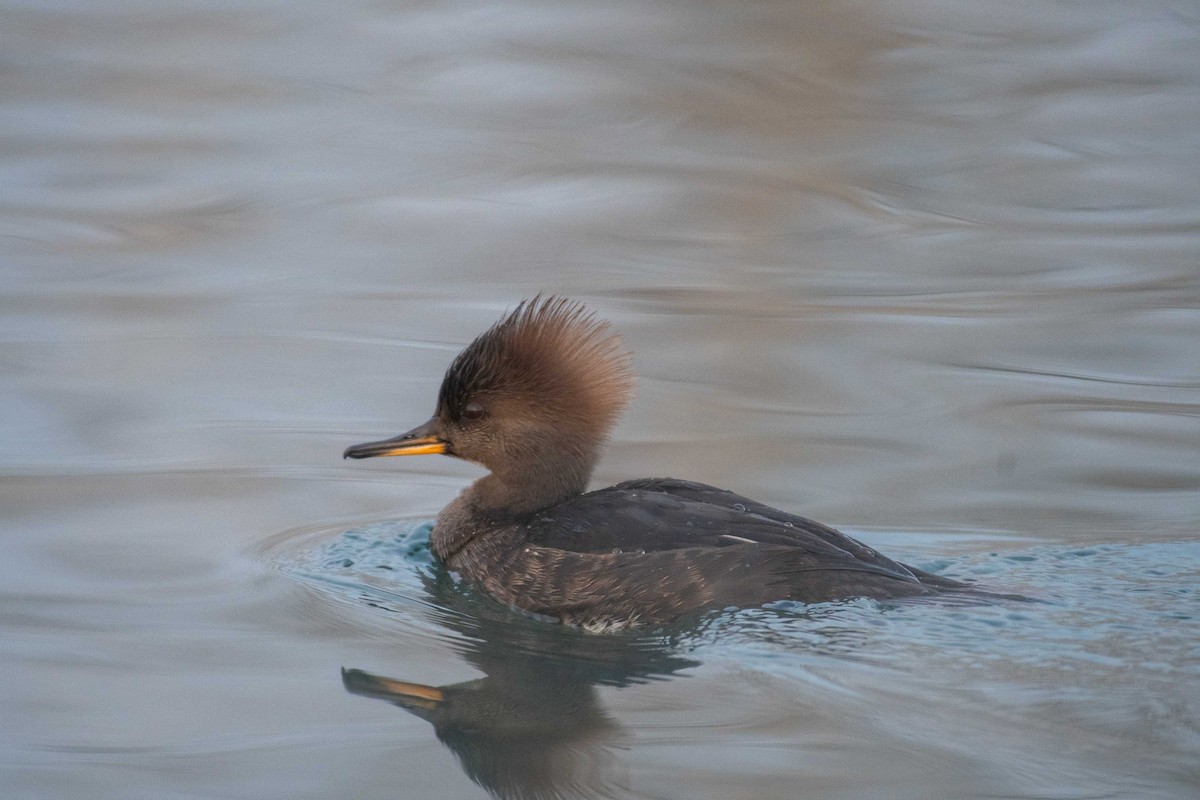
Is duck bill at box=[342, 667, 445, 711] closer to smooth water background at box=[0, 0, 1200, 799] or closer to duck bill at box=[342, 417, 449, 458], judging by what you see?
smooth water background at box=[0, 0, 1200, 799]

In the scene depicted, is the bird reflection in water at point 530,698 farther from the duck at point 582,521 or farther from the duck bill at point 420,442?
the duck bill at point 420,442

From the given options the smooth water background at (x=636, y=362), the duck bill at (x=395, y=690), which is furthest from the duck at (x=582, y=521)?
the duck bill at (x=395, y=690)

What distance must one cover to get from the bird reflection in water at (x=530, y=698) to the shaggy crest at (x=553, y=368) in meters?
0.88

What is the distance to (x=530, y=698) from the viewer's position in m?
5.13

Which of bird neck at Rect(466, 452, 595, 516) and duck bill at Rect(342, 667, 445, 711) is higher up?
bird neck at Rect(466, 452, 595, 516)

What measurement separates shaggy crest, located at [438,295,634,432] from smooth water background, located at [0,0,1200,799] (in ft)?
2.77

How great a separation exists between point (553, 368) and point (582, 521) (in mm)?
666

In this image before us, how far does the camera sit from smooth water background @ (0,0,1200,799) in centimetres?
480

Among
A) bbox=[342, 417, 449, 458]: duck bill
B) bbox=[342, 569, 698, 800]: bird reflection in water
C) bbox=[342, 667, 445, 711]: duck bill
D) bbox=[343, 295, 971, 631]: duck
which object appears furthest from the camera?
bbox=[342, 417, 449, 458]: duck bill

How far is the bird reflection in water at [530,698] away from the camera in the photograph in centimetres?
456

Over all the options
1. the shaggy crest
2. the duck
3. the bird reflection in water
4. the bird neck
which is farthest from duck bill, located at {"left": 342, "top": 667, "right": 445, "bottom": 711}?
the shaggy crest

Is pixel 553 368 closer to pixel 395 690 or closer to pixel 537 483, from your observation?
pixel 537 483

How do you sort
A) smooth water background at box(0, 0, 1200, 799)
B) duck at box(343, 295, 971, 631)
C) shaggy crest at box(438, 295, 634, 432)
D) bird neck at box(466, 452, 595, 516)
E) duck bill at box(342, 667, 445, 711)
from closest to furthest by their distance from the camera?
smooth water background at box(0, 0, 1200, 799), duck bill at box(342, 667, 445, 711), duck at box(343, 295, 971, 631), shaggy crest at box(438, 295, 634, 432), bird neck at box(466, 452, 595, 516)

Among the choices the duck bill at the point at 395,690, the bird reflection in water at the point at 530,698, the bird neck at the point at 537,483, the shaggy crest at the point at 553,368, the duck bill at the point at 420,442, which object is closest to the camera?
the bird reflection in water at the point at 530,698
